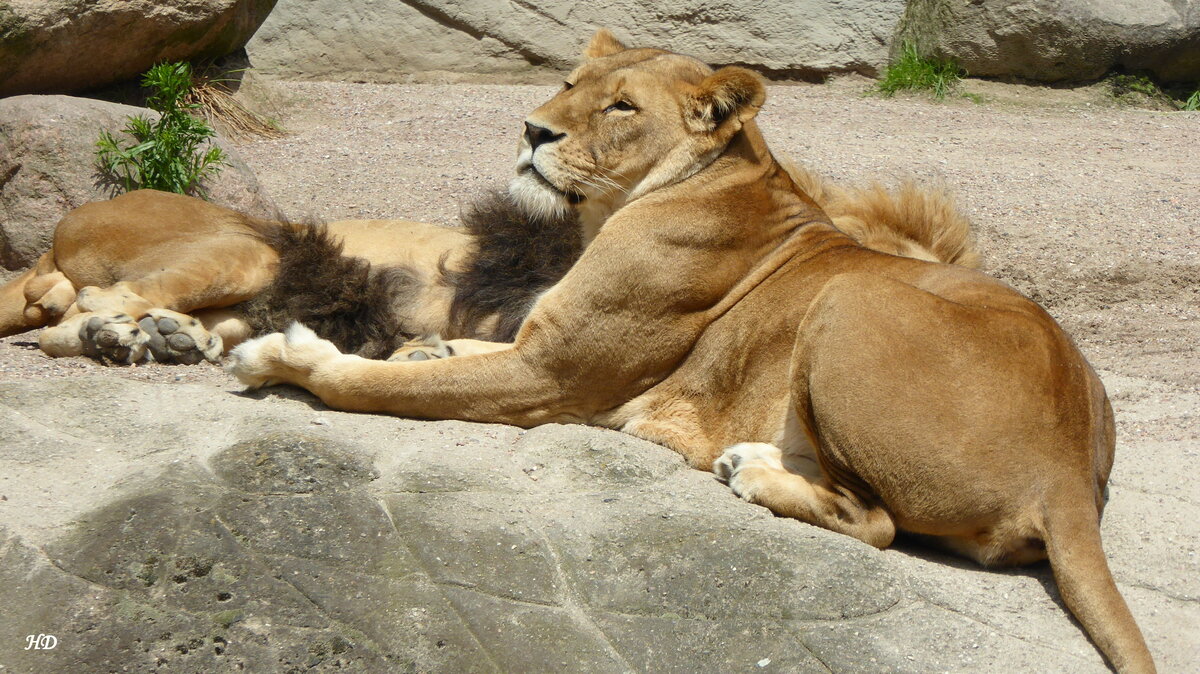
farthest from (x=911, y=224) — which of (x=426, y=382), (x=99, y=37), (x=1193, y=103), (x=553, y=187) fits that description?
(x=1193, y=103)

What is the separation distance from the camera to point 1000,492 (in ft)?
13.3

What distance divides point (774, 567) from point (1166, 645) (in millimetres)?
1249

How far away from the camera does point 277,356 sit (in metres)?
5.16

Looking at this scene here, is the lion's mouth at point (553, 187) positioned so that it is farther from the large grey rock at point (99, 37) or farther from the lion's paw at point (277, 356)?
the large grey rock at point (99, 37)

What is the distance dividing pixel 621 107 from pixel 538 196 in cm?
53

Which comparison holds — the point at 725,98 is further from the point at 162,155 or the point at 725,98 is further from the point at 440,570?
the point at 162,155

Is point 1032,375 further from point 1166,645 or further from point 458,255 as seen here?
point 458,255

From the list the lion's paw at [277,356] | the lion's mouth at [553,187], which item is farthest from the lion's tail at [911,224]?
the lion's paw at [277,356]

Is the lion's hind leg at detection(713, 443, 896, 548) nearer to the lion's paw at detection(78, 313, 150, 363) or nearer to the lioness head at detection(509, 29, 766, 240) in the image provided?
the lioness head at detection(509, 29, 766, 240)

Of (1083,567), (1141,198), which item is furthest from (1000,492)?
(1141,198)

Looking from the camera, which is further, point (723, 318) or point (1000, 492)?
point (723, 318)

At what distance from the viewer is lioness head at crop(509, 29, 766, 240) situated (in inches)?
207

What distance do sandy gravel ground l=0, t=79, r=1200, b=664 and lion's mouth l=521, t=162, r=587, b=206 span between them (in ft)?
5.64

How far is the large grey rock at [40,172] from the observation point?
7.54 m
